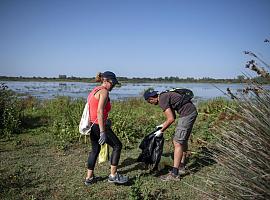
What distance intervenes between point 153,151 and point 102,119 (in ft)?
5.22

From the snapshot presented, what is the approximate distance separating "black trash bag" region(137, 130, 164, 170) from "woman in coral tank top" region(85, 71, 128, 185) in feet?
2.91

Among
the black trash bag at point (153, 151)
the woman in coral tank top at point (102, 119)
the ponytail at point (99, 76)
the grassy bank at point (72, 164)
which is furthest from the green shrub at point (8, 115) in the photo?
the ponytail at point (99, 76)

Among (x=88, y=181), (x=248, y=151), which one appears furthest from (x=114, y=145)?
(x=248, y=151)

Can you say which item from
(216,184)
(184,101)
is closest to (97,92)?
(184,101)

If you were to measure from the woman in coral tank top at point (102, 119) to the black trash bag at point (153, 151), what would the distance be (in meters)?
0.89

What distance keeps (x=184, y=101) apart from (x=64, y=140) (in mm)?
3985

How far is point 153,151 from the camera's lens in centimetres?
623

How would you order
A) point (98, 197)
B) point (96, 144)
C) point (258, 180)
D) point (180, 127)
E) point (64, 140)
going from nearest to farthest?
1. point (258, 180)
2. point (98, 197)
3. point (96, 144)
4. point (180, 127)
5. point (64, 140)

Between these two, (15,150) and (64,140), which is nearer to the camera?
(15,150)

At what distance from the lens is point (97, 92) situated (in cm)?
529

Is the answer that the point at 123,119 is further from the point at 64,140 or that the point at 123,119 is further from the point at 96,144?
the point at 96,144

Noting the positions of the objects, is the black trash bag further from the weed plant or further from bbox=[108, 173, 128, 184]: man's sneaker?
the weed plant

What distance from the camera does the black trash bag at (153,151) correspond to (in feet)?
20.2

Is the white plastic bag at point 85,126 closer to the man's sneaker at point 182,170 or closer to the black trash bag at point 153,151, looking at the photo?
the black trash bag at point 153,151
